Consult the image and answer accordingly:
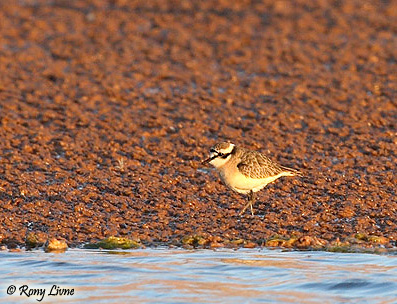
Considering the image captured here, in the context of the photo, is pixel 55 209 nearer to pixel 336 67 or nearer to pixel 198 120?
pixel 198 120

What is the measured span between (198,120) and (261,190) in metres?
2.63

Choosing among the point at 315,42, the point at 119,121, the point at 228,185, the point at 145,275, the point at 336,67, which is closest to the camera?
the point at 145,275

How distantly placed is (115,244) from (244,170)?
1804mm

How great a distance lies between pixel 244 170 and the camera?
10.1 meters

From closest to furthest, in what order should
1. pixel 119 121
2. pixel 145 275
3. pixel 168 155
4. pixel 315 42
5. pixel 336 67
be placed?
pixel 145 275
pixel 168 155
pixel 119 121
pixel 336 67
pixel 315 42

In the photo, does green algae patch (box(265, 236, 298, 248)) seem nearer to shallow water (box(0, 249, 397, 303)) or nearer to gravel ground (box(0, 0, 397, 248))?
gravel ground (box(0, 0, 397, 248))

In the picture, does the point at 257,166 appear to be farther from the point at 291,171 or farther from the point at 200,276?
the point at 200,276

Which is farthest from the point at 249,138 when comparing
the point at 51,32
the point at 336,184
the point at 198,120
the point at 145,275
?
the point at 51,32

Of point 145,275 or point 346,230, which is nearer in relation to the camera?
point 145,275

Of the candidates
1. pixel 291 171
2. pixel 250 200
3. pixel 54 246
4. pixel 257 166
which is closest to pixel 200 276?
pixel 54 246

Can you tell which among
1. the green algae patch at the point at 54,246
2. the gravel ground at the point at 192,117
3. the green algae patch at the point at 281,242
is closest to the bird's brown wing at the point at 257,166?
the gravel ground at the point at 192,117

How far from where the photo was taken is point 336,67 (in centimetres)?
1571

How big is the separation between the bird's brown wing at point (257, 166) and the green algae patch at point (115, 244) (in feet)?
5.30

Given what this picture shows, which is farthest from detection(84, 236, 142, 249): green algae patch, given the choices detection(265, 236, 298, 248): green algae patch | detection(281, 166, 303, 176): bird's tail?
detection(281, 166, 303, 176): bird's tail
